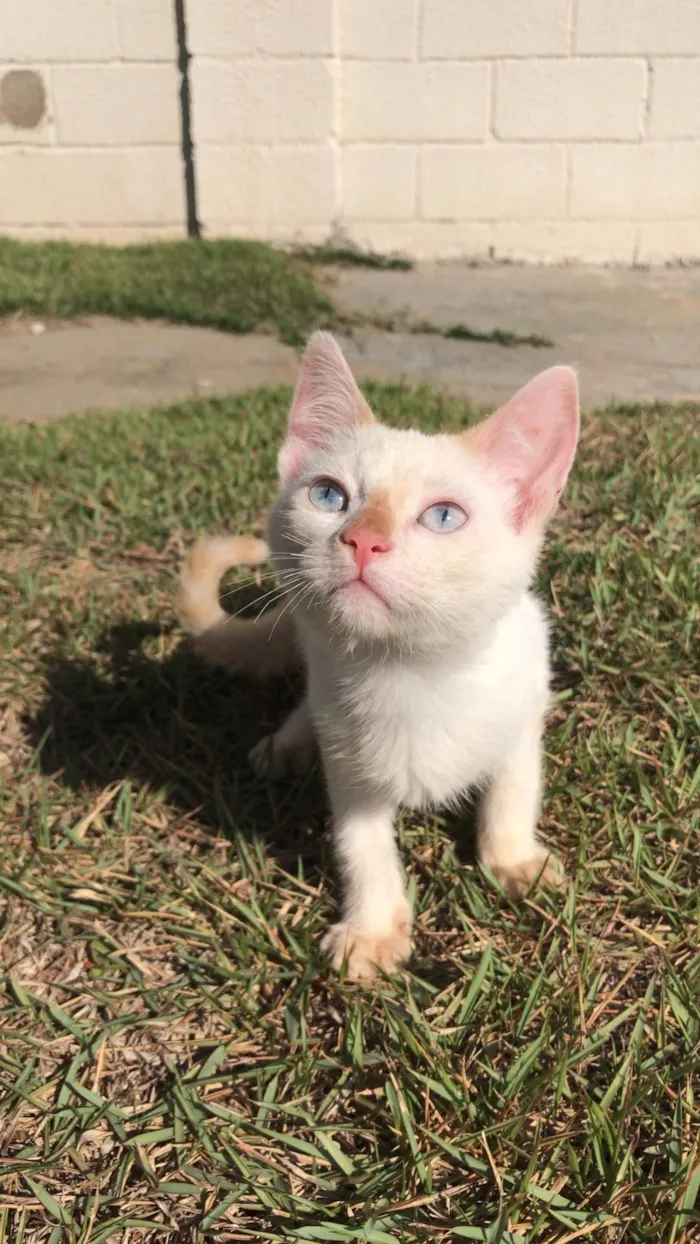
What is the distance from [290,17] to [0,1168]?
5921 millimetres

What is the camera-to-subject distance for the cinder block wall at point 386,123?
5438 mm

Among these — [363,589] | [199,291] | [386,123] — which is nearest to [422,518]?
[363,589]

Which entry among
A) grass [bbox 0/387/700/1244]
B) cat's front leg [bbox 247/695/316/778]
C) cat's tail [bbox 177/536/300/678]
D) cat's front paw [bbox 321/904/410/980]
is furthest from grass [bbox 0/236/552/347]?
cat's front paw [bbox 321/904/410/980]

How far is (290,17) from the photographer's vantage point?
17.9 feet

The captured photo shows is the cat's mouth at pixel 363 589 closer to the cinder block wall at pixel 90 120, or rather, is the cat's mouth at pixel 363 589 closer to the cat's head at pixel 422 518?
the cat's head at pixel 422 518

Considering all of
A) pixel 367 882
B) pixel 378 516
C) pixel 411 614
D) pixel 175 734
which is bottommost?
pixel 175 734

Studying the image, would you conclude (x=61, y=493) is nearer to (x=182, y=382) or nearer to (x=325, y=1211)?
(x=182, y=382)

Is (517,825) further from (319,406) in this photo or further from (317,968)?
(319,406)

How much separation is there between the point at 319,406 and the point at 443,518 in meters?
0.37

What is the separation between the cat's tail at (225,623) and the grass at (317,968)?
107 mm

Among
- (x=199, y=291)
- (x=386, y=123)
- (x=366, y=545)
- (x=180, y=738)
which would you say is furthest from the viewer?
(x=386, y=123)

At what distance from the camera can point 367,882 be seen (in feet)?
5.17

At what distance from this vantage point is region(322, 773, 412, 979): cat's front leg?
1556 mm

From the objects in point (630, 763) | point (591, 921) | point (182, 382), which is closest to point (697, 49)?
point (182, 382)
